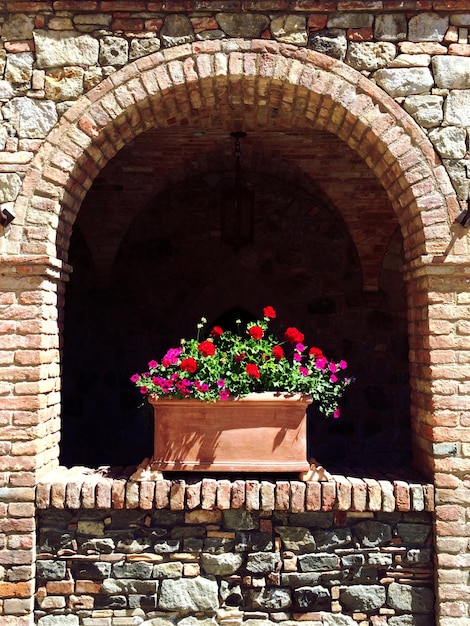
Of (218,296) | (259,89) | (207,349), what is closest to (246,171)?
(218,296)

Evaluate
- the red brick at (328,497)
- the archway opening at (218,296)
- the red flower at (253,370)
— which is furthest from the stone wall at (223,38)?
the archway opening at (218,296)

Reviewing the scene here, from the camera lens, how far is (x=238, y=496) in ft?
11.1

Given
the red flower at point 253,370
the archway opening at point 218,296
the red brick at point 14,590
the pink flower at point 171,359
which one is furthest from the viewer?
the archway opening at point 218,296

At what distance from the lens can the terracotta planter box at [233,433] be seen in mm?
3449

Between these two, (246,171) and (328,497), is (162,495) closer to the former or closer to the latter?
(328,497)

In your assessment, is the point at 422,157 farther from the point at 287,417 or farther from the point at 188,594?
the point at 188,594

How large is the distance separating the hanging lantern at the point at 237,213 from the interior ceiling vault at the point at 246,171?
405 mm

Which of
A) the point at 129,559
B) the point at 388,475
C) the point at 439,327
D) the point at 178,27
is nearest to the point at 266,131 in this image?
the point at 178,27

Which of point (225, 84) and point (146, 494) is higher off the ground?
point (225, 84)

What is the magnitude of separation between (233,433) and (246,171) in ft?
11.9

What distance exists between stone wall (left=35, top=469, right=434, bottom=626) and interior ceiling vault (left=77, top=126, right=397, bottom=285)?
3264 mm

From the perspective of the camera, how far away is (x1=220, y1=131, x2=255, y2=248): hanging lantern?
545cm

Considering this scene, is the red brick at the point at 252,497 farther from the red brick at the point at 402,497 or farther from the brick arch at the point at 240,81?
the brick arch at the point at 240,81

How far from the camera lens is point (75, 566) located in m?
3.41
